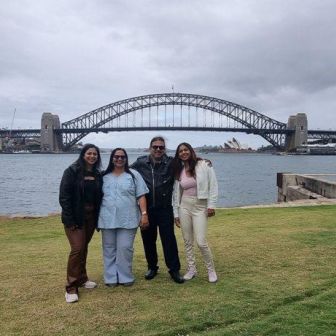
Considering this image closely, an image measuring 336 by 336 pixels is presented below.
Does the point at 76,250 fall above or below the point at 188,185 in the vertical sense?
below

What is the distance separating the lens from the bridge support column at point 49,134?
420 ft

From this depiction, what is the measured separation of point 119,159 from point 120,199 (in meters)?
0.40

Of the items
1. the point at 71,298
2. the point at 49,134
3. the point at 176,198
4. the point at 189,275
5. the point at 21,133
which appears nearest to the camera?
the point at 71,298

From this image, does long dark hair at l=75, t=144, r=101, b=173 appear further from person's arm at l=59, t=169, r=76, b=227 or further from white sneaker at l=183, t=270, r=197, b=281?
white sneaker at l=183, t=270, r=197, b=281

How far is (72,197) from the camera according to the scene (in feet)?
15.5

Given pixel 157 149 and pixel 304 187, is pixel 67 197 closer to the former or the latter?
Answer: pixel 157 149

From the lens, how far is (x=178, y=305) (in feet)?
14.4

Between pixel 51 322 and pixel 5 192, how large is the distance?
94.5 ft

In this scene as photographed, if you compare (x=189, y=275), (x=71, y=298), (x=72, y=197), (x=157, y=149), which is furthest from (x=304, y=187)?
(x=71, y=298)

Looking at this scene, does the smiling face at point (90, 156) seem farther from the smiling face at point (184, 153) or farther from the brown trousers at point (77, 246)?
the smiling face at point (184, 153)

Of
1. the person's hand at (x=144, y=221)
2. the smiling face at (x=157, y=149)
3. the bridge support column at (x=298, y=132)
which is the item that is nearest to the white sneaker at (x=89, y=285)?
the person's hand at (x=144, y=221)

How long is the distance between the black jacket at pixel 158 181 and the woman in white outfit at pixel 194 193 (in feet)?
0.21

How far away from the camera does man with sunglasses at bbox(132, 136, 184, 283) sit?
5.04m

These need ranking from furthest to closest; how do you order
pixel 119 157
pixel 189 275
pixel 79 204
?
1. pixel 189 275
2. pixel 119 157
3. pixel 79 204
